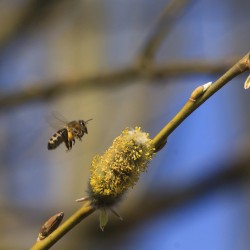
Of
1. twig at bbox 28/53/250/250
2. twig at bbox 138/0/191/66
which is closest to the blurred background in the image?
twig at bbox 138/0/191/66

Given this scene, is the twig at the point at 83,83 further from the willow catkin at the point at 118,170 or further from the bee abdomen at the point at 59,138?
the willow catkin at the point at 118,170

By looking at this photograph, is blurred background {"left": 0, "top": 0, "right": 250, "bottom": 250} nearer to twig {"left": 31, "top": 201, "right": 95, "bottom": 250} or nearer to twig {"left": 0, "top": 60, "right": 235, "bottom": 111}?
twig {"left": 0, "top": 60, "right": 235, "bottom": 111}

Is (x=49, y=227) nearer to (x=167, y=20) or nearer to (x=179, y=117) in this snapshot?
(x=179, y=117)

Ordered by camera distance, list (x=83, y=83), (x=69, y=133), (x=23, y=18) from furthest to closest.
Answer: (x=23, y=18), (x=83, y=83), (x=69, y=133)

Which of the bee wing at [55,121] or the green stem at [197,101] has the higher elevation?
the bee wing at [55,121]

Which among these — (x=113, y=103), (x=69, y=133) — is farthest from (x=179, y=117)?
(x=113, y=103)

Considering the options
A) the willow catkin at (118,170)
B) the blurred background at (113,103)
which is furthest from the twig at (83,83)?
the willow catkin at (118,170)

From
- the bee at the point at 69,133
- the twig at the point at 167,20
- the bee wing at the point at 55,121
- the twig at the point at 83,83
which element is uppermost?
the twig at the point at 83,83

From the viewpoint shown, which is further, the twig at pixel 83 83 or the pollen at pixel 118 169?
the twig at pixel 83 83
